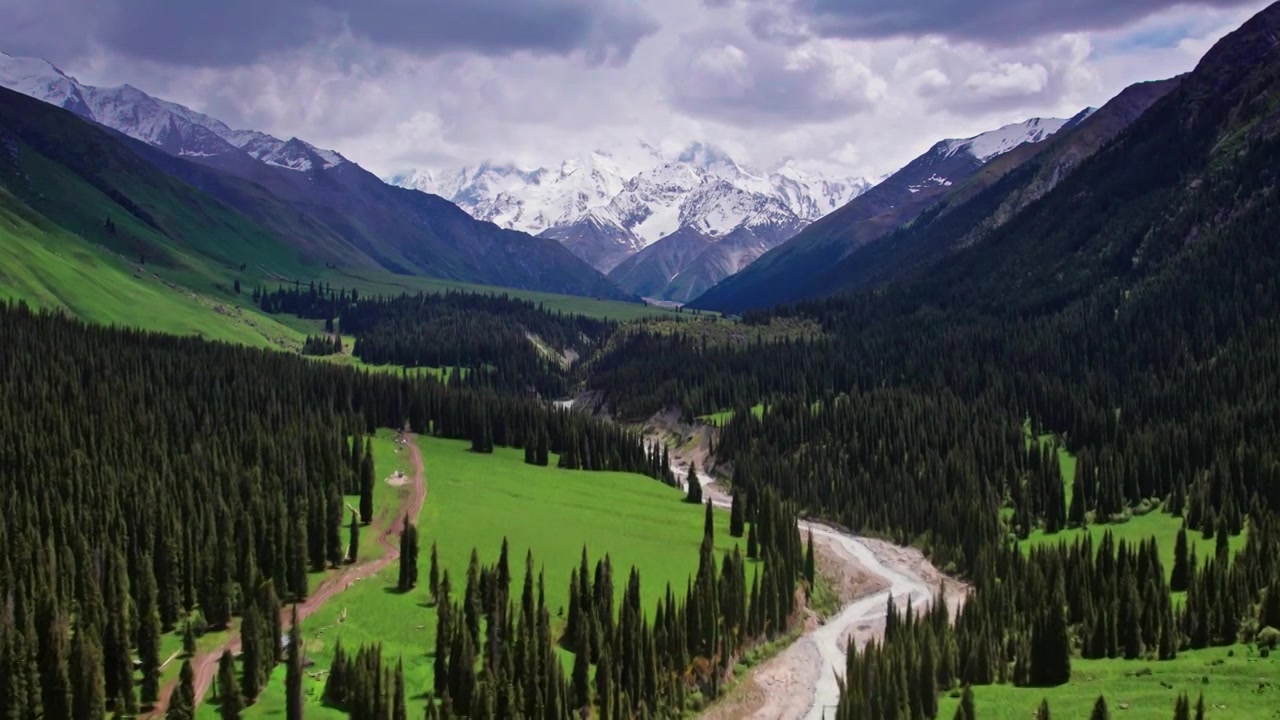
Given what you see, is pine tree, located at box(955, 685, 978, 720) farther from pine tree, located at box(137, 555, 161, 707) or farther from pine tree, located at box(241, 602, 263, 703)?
pine tree, located at box(137, 555, 161, 707)

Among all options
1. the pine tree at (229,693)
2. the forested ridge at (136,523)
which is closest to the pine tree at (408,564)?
the forested ridge at (136,523)

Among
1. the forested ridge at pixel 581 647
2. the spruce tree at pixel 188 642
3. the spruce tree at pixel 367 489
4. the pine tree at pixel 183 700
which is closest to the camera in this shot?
the pine tree at pixel 183 700

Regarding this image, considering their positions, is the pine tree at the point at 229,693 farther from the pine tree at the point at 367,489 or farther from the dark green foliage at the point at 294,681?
the pine tree at the point at 367,489

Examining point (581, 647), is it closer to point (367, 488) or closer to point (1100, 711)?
point (1100, 711)

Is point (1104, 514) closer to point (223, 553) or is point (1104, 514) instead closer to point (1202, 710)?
point (1202, 710)

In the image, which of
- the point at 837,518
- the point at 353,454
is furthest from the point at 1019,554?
the point at 353,454

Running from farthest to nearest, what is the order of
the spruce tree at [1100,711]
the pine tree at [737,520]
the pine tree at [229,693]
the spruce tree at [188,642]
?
1. the pine tree at [737,520]
2. the spruce tree at [188,642]
3. the pine tree at [229,693]
4. the spruce tree at [1100,711]
